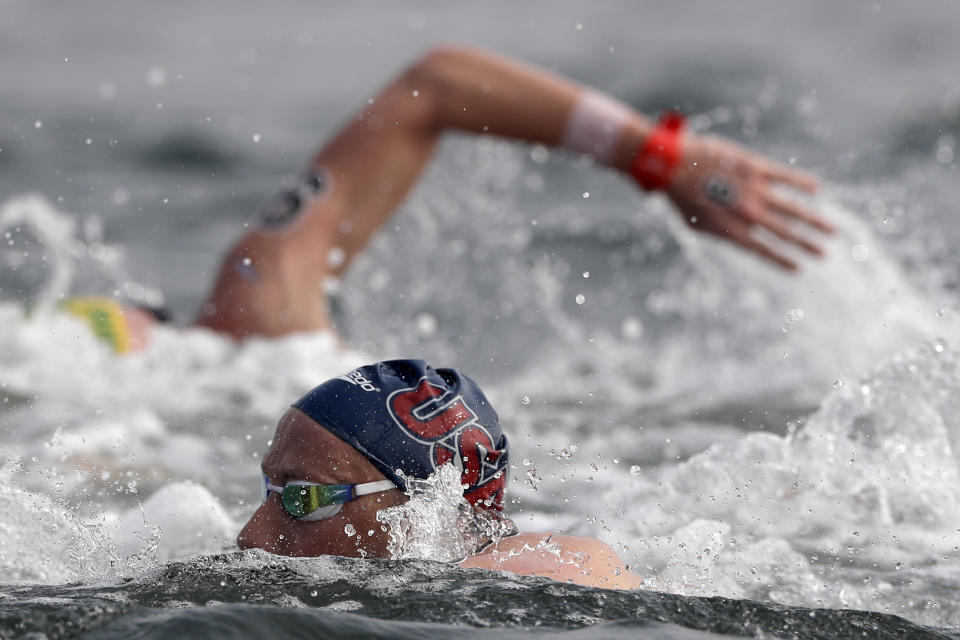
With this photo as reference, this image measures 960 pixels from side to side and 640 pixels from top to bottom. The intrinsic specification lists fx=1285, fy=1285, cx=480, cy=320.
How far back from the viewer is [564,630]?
259cm

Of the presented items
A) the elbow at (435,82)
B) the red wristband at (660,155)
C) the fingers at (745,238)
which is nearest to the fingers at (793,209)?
the fingers at (745,238)

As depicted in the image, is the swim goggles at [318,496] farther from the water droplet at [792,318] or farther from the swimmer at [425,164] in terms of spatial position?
the water droplet at [792,318]

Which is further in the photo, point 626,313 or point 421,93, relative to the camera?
point 626,313

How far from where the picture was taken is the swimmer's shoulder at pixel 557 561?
9.48 feet

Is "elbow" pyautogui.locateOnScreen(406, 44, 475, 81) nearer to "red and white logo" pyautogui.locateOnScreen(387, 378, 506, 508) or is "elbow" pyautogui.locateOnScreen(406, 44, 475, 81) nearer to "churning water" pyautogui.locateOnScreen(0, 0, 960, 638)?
"churning water" pyautogui.locateOnScreen(0, 0, 960, 638)

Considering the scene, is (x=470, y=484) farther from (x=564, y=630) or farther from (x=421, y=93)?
(x=421, y=93)

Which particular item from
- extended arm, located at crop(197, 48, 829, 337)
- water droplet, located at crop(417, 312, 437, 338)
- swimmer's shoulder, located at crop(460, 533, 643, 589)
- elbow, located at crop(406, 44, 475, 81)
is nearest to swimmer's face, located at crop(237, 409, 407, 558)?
swimmer's shoulder, located at crop(460, 533, 643, 589)

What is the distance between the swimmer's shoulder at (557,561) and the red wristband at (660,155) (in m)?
2.11

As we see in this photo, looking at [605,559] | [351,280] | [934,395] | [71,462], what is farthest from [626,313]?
[605,559]

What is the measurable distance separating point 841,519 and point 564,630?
140 cm

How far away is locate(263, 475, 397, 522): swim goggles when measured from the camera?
9.27 ft

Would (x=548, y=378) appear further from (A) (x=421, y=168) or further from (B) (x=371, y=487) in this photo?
(B) (x=371, y=487)

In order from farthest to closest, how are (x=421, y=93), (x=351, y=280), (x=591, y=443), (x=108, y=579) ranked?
1. (x=351, y=280)
2. (x=421, y=93)
3. (x=591, y=443)
4. (x=108, y=579)

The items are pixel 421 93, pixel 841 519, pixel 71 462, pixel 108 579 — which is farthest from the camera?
pixel 421 93
